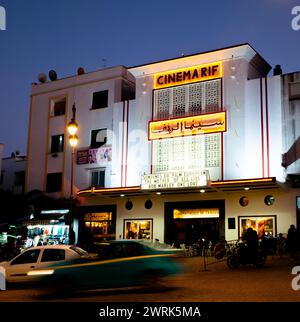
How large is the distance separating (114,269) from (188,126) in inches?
658

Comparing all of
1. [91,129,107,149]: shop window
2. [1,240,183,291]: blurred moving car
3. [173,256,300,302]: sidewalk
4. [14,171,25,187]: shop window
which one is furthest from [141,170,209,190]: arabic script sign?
[14,171,25,187]: shop window

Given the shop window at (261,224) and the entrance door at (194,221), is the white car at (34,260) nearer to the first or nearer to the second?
the shop window at (261,224)

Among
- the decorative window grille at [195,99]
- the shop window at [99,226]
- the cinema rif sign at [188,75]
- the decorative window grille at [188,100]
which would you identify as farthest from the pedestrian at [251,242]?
the shop window at [99,226]

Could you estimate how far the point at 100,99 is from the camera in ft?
110

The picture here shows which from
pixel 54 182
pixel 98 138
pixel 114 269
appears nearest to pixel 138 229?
pixel 98 138

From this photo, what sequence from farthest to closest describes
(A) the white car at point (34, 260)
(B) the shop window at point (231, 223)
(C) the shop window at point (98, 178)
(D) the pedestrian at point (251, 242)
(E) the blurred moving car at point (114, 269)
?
(C) the shop window at point (98, 178) < (B) the shop window at point (231, 223) < (D) the pedestrian at point (251, 242) < (A) the white car at point (34, 260) < (E) the blurred moving car at point (114, 269)

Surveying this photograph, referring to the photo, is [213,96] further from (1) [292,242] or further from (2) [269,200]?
(1) [292,242]

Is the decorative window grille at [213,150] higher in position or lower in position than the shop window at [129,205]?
higher

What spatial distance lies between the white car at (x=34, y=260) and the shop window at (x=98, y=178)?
16663 millimetres

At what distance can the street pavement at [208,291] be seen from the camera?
11920mm

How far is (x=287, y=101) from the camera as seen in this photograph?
26.3 m

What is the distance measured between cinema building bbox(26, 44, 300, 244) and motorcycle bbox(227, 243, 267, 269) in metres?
6.23
